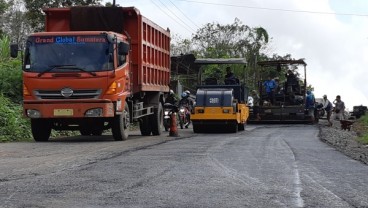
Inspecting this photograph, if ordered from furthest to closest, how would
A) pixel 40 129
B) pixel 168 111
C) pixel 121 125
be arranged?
1. pixel 168 111
2. pixel 40 129
3. pixel 121 125

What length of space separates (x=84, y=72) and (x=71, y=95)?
24.2 inches

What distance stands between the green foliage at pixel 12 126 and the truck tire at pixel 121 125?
2.58 m

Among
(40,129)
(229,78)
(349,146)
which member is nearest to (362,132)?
(229,78)

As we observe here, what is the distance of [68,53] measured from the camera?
46.6 ft

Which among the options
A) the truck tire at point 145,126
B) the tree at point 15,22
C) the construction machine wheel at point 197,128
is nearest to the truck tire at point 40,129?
the truck tire at point 145,126

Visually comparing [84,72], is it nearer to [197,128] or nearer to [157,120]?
[157,120]

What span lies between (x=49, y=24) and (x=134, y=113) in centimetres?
327

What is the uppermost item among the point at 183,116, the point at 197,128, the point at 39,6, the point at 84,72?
the point at 39,6

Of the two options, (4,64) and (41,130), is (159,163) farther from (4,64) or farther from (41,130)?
(4,64)

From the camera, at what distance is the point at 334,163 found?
10.4 meters

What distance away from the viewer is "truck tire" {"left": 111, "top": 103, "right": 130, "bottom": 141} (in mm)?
14844

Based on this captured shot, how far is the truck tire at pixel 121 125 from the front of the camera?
48.7 ft

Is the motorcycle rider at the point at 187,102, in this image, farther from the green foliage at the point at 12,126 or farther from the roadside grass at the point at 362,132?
the green foliage at the point at 12,126

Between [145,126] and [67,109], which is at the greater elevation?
[67,109]
